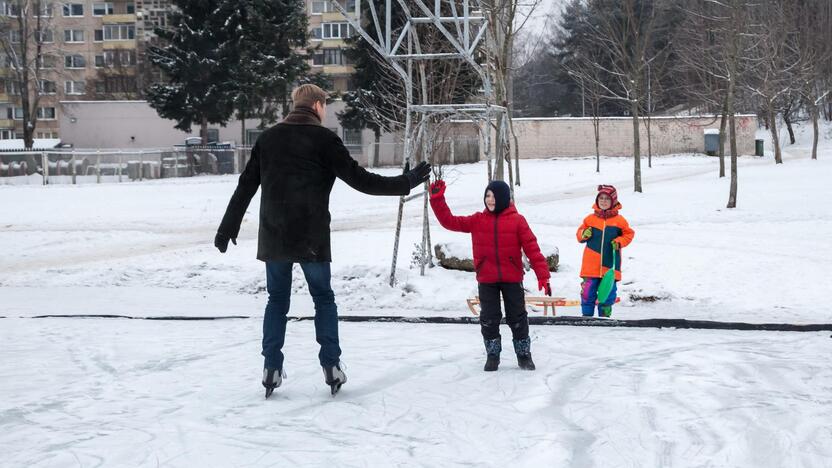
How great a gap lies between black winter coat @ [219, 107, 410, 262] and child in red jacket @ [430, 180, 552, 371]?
108 cm

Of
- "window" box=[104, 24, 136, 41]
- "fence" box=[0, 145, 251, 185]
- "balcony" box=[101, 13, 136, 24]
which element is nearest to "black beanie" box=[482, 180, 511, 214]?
"fence" box=[0, 145, 251, 185]

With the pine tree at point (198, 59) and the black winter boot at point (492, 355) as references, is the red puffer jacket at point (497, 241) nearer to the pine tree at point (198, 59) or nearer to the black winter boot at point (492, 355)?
the black winter boot at point (492, 355)

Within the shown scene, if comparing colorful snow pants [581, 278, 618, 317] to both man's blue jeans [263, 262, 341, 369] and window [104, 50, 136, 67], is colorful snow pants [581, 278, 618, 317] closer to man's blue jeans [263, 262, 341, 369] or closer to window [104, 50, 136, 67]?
man's blue jeans [263, 262, 341, 369]

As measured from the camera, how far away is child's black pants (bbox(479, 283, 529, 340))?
670 centimetres

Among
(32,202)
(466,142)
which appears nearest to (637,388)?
(32,202)

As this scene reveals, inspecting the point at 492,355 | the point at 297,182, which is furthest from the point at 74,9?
the point at 297,182

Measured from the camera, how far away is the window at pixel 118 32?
3268 inches

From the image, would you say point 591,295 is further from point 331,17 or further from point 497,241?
point 331,17

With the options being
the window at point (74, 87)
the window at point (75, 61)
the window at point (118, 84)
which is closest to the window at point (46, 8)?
the window at point (118, 84)

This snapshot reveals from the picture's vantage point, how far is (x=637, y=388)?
6.09 meters

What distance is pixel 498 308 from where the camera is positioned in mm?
6719

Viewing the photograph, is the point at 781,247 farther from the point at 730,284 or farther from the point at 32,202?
the point at 32,202

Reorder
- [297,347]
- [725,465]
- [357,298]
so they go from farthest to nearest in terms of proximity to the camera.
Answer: [357,298] < [297,347] < [725,465]

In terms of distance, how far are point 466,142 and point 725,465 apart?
1792 inches
